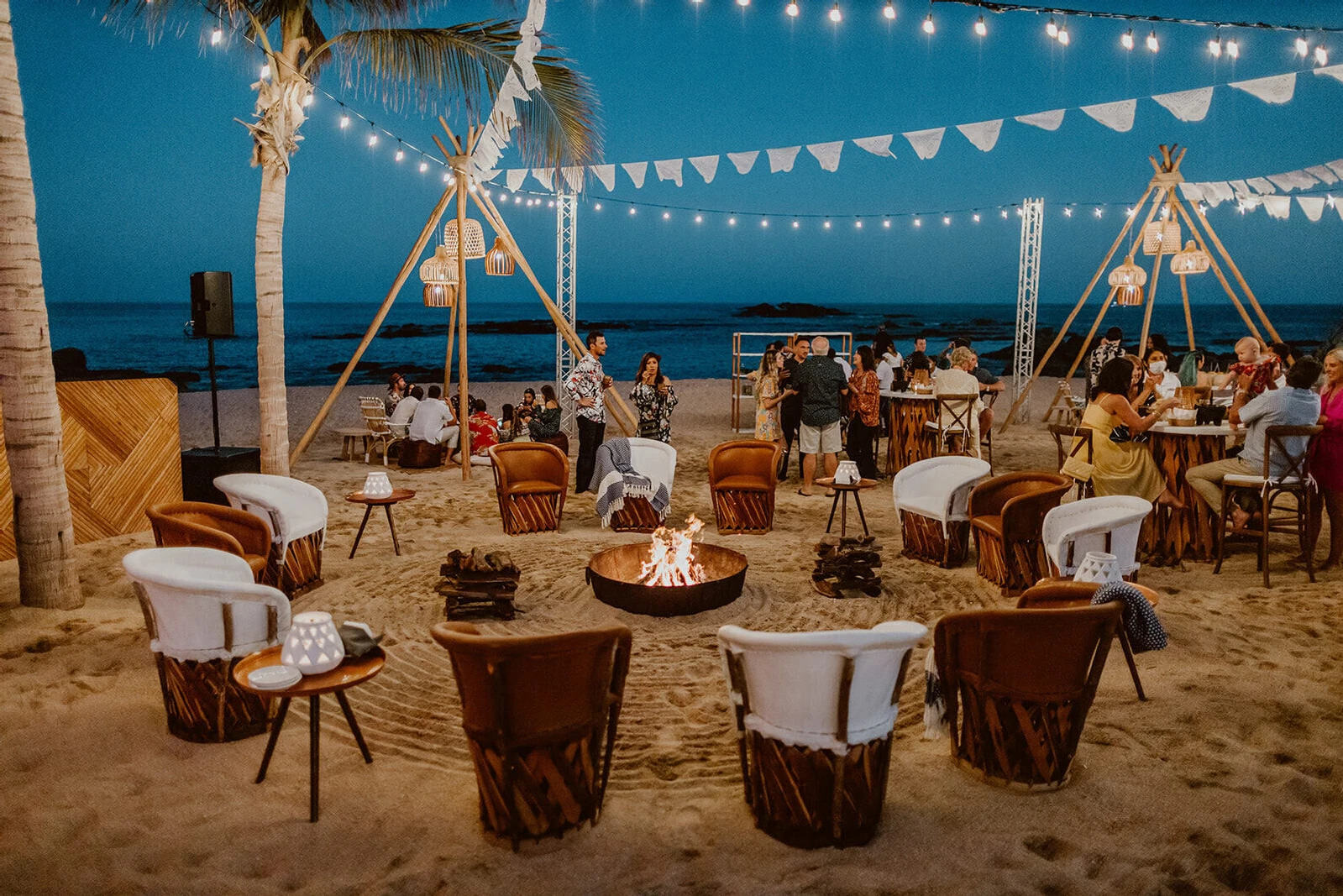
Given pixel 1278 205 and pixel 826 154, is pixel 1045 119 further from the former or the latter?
pixel 1278 205

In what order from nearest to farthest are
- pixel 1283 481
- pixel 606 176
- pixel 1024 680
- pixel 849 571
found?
pixel 1024 680, pixel 849 571, pixel 1283 481, pixel 606 176

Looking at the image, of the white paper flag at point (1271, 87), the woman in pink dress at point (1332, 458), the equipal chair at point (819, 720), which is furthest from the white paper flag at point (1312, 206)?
the equipal chair at point (819, 720)

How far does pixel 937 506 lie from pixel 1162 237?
301 inches

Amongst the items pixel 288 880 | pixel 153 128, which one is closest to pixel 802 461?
pixel 288 880

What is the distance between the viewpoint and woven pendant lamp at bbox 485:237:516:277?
9.76 m

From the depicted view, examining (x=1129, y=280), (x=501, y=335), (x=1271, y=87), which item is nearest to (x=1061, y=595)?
(x=1271, y=87)

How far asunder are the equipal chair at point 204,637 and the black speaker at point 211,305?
457 centimetres

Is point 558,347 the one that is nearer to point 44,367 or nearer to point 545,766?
point 44,367

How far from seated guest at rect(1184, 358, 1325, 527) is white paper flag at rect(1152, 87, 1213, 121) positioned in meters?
3.13

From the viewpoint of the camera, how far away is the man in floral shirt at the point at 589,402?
795 centimetres

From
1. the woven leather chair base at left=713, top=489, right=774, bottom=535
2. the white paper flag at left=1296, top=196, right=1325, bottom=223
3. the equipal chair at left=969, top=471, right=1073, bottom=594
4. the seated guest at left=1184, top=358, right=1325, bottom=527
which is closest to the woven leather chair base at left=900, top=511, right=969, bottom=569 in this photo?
the equipal chair at left=969, top=471, right=1073, bottom=594

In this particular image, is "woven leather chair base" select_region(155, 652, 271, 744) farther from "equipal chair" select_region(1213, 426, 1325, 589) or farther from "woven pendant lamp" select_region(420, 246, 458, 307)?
"woven pendant lamp" select_region(420, 246, 458, 307)

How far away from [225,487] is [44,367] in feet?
4.12

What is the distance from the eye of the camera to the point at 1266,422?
5734mm
